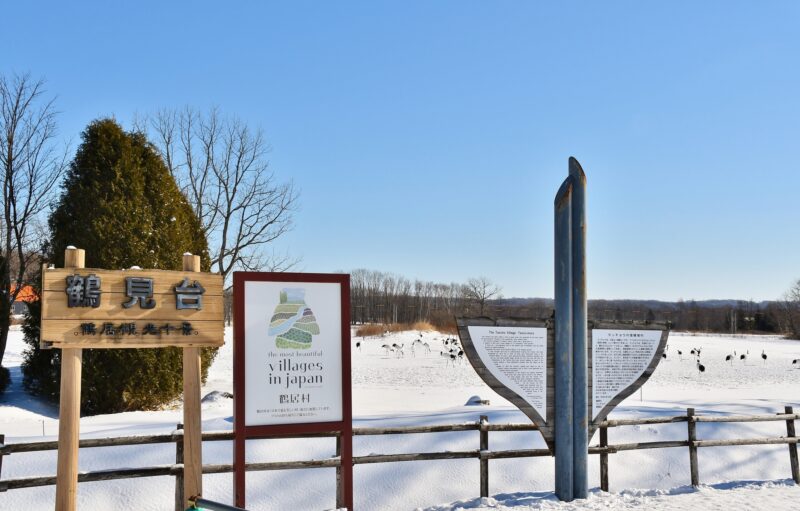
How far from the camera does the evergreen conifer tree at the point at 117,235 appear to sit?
1252 cm

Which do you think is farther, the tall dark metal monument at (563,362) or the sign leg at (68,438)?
the tall dark metal monument at (563,362)

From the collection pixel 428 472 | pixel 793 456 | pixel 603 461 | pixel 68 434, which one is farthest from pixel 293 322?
pixel 793 456

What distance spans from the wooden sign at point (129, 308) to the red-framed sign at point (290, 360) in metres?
0.31

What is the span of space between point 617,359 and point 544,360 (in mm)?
1105

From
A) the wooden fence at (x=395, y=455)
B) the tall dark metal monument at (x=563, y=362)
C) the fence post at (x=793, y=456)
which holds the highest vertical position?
the tall dark metal monument at (x=563, y=362)

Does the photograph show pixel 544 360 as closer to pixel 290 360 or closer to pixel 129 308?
pixel 290 360

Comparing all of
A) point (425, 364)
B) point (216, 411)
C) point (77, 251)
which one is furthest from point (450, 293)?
point (77, 251)

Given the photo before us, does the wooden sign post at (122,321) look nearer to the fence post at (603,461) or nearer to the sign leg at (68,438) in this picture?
the sign leg at (68,438)

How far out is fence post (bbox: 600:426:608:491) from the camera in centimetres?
831

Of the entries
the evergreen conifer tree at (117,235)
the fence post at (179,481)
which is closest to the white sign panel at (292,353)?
the fence post at (179,481)

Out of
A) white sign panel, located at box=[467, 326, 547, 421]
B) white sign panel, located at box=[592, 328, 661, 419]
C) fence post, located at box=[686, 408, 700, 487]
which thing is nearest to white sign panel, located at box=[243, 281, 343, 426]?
white sign panel, located at box=[467, 326, 547, 421]

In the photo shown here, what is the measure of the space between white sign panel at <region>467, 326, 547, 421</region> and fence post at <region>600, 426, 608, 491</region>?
947 mm

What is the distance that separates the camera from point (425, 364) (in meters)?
26.5

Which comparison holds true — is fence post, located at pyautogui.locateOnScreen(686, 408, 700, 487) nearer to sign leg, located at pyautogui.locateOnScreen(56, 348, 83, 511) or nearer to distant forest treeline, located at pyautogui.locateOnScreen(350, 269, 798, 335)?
sign leg, located at pyautogui.locateOnScreen(56, 348, 83, 511)
